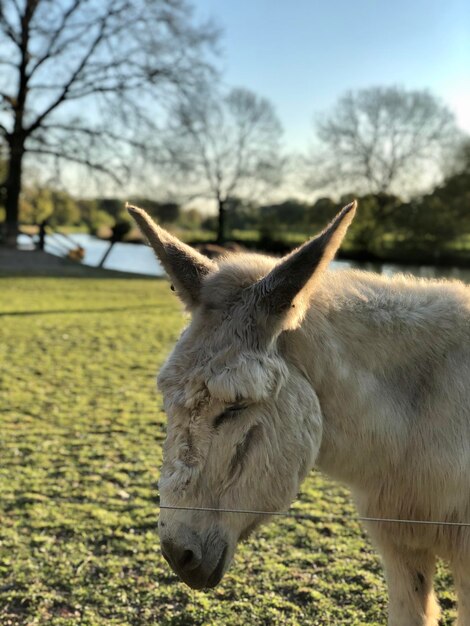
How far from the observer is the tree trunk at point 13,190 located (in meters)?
28.7

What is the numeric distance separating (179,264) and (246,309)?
0.37 metres

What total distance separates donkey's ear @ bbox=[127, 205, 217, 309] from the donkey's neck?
0.44 meters

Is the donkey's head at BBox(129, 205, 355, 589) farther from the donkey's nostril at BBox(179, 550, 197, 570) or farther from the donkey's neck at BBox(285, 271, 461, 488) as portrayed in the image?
the donkey's neck at BBox(285, 271, 461, 488)

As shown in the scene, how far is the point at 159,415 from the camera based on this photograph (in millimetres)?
7203

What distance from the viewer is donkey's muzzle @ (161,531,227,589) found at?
5.80ft

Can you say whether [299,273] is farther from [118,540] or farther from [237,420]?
[118,540]

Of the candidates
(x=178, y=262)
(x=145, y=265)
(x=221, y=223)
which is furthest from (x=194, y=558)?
(x=221, y=223)

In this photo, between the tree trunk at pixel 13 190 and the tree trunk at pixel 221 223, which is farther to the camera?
the tree trunk at pixel 221 223

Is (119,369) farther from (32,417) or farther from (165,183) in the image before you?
(165,183)

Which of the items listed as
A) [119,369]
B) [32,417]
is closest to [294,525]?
[32,417]

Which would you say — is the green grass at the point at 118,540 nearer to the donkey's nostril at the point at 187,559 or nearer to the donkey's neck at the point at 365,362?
the donkey's neck at the point at 365,362

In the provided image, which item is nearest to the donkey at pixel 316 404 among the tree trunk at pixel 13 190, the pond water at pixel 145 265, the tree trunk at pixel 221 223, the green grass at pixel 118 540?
the green grass at pixel 118 540

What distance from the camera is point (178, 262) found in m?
2.14

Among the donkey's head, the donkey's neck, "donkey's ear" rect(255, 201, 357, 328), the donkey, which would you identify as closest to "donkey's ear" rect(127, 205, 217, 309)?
the donkey
